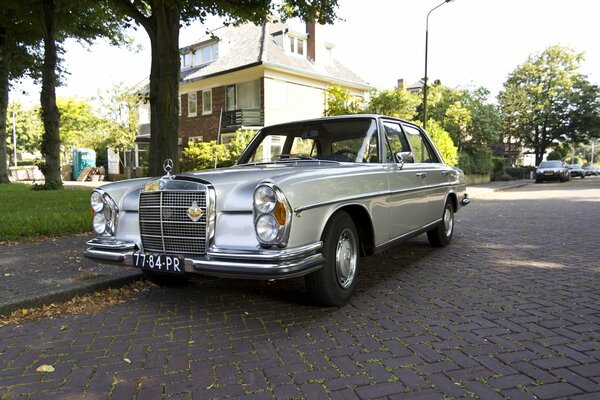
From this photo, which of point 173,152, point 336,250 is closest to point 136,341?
point 336,250

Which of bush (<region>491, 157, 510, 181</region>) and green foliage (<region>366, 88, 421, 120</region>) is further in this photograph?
bush (<region>491, 157, 510, 181</region>)

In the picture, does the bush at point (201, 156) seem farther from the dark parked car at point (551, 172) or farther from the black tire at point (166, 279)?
the dark parked car at point (551, 172)

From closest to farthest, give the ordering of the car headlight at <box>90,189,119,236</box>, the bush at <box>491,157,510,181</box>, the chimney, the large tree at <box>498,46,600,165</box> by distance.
Answer: the car headlight at <box>90,189,119,236</box>, the chimney, the bush at <box>491,157,510,181</box>, the large tree at <box>498,46,600,165</box>

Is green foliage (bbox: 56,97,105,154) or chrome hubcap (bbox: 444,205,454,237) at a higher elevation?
green foliage (bbox: 56,97,105,154)

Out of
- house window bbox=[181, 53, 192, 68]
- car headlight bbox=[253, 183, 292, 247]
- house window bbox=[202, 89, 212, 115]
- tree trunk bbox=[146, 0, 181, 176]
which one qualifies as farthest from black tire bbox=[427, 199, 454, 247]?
house window bbox=[181, 53, 192, 68]

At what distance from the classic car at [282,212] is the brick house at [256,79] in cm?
1892

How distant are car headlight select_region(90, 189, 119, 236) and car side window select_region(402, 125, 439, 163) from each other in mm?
3492

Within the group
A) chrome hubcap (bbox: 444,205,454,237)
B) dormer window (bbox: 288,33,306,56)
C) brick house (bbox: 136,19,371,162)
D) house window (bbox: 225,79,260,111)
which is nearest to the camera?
chrome hubcap (bbox: 444,205,454,237)

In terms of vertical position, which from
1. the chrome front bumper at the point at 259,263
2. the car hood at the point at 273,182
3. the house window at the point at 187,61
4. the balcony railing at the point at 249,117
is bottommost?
the chrome front bumper at the point at 259,263

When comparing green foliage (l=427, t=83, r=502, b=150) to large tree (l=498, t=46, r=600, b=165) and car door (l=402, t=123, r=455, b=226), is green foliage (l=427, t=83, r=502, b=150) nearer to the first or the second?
large tree (l=498, t=46, r=600, b=165)

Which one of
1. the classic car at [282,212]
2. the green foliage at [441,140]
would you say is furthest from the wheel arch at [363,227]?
the green foliage at [441,140]

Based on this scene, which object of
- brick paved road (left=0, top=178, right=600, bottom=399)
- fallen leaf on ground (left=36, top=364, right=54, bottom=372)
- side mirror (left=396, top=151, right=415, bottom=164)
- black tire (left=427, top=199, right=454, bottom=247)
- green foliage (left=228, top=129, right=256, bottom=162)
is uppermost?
green foliage (left=228, top=129, right=256, bottom=162)

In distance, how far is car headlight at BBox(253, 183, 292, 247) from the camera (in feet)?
9.87

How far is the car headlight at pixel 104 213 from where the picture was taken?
3842 mm
